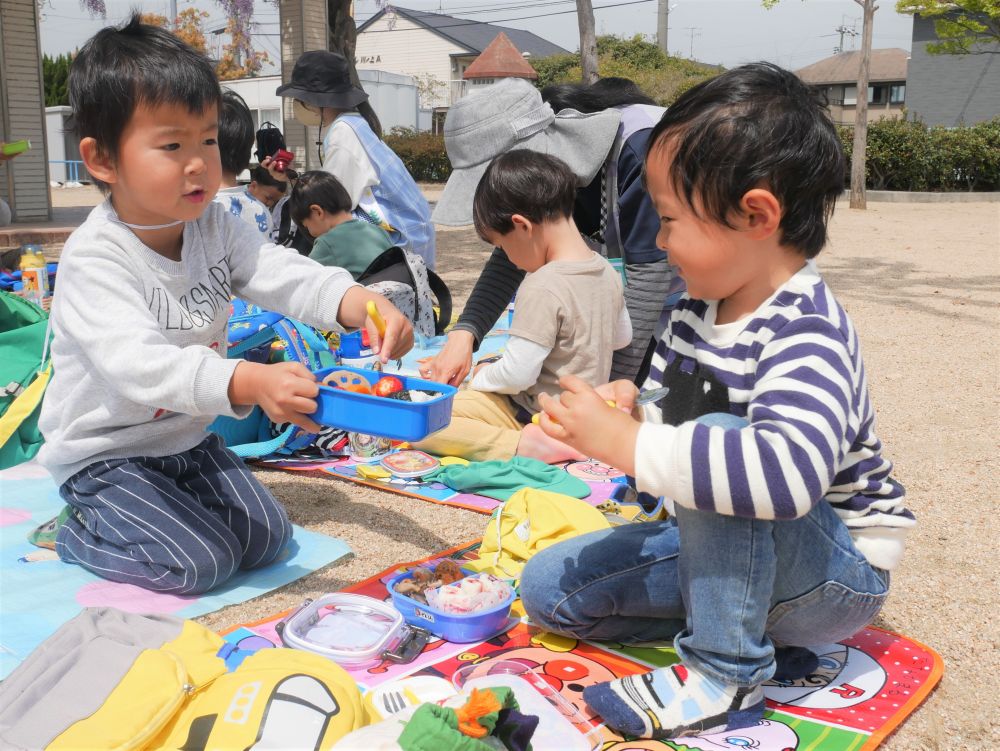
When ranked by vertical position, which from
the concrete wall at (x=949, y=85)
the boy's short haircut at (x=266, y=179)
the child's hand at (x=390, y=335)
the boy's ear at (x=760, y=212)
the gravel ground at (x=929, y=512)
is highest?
the concrete wall at (x=949, y=85)

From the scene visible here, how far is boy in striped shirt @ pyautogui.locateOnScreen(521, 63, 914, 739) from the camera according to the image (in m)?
1.56

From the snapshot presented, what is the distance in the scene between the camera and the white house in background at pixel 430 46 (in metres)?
43.6

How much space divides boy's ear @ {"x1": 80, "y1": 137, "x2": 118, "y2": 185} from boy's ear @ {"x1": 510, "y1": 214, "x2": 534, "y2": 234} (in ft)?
4.37

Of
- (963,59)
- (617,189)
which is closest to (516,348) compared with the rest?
(617,189)

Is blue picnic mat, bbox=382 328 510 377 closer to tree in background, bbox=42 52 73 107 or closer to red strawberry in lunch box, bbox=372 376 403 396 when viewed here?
red strawberry in lunch box, bbox=372 376 403 396

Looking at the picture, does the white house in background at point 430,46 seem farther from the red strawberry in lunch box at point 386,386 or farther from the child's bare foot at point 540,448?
the red strawberry in lunch box at point 386,386

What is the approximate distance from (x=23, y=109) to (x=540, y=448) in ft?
35.3

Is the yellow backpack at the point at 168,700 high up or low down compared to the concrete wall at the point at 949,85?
down

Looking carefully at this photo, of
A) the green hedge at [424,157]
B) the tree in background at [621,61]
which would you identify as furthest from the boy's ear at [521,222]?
the tree in background at [621,61]

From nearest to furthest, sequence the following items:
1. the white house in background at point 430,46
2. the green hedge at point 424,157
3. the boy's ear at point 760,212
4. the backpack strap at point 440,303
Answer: the boy's ear at point 760,212 < the backpack strap at point 440,303 < the green hedge at point 424,157 < the white house in background at point 430,46

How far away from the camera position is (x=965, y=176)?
18.4 m

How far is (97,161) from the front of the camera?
239cm

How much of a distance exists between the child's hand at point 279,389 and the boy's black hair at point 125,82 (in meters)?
0.73

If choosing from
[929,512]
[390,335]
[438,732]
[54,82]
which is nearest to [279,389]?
[390,335]
